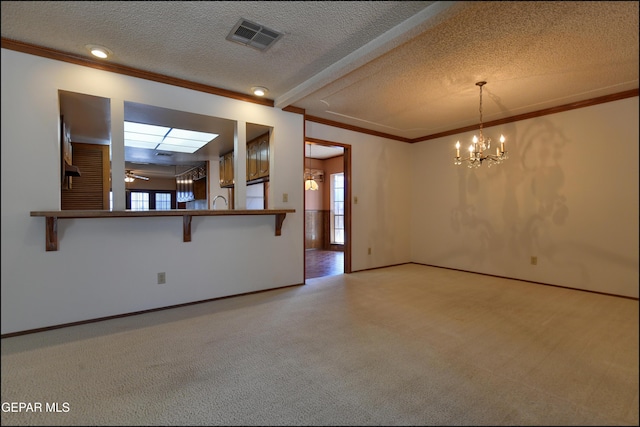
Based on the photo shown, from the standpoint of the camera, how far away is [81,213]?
7.70 ft

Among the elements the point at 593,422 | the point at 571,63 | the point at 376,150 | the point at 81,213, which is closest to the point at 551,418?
the point at 593,422

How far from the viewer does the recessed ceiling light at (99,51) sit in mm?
2330

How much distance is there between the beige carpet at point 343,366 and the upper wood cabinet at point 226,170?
2891 mm

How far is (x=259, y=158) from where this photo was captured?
13.9 ft

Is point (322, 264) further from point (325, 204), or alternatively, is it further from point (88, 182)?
point (88, 182)

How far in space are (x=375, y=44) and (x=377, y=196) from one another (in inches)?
116

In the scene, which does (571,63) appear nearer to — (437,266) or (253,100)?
(253,100)

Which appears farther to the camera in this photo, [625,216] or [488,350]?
[488,350]

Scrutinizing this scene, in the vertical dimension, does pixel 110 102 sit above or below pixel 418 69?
below

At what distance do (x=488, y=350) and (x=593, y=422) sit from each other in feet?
2.65

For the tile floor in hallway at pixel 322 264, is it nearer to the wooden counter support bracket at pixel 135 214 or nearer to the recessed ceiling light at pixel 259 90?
the wooden counter support bracket at pixel 135 214

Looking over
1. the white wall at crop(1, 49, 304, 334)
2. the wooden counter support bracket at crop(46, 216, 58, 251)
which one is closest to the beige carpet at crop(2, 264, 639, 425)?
the white wall at crop(1, 49, 304, 334)

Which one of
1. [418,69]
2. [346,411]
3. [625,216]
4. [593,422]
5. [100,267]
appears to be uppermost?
[418,69]

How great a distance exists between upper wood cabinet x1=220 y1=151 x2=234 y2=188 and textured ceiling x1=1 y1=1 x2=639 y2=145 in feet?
7.25
